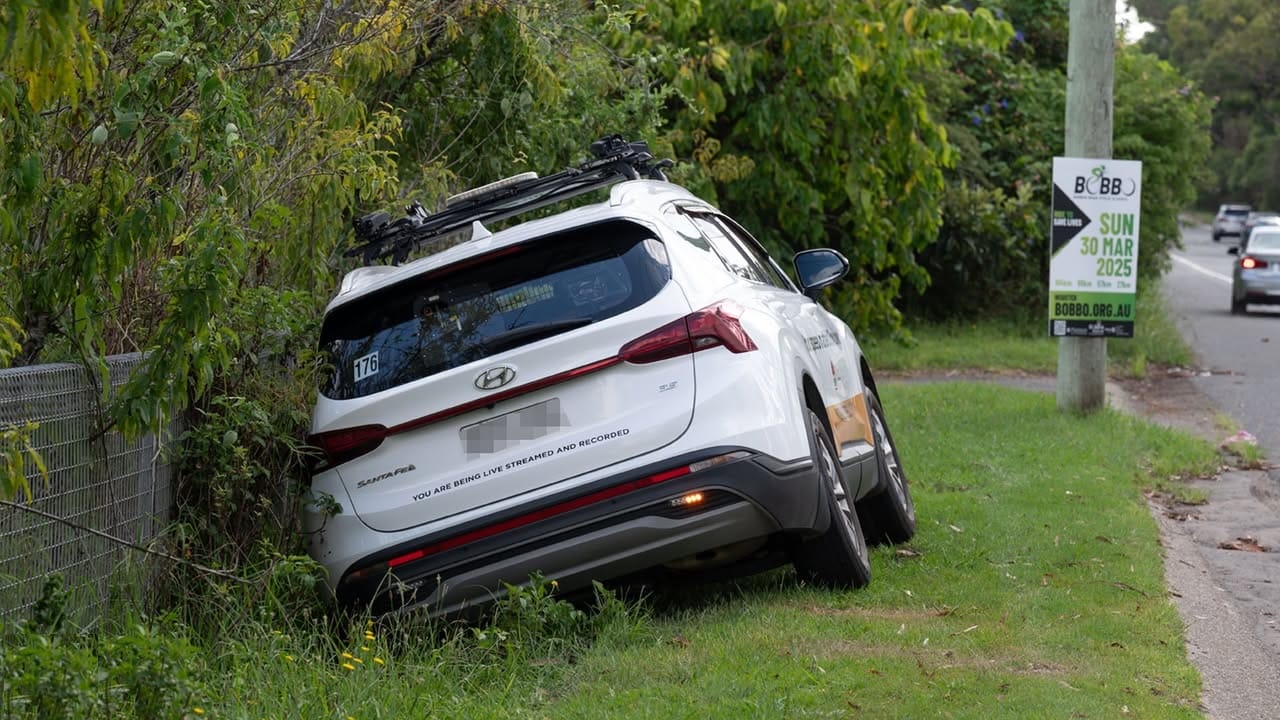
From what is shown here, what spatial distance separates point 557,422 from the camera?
5.93m

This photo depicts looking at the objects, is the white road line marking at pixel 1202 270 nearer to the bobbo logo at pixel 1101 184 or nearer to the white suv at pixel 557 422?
the bobbo logo at pixel 1101 184

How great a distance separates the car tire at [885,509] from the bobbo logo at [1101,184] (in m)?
4.75

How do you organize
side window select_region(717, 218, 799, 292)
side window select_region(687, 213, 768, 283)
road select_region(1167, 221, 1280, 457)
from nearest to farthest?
side window select_region(687, 213, 768, 283) < side window select_region(717, 218, 799, 292) < road select_region(1167, 221, 1280, 457)

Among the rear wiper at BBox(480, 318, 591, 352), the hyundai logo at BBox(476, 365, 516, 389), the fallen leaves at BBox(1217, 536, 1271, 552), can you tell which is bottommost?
the fallen leaves at BBox(1217, 536, 1271, 552)

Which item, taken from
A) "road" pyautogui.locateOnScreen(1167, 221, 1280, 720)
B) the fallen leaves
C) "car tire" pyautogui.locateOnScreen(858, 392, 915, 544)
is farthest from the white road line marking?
"car tire" pyautogui.locateOnScreen(858, 392, 915, 544)

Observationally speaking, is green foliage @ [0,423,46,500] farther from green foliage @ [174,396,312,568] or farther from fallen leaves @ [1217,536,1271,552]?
fallen leaves @ [1217,536,1271,552]

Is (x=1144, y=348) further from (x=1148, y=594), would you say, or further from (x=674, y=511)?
(x=674, y=511)

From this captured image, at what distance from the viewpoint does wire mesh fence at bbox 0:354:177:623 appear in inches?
201

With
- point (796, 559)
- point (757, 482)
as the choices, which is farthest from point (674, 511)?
point (796, 559)

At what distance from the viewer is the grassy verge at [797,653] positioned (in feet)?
16.8

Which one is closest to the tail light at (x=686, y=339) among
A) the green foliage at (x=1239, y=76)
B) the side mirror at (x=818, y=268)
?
the side mirror at (x=818, y=268)

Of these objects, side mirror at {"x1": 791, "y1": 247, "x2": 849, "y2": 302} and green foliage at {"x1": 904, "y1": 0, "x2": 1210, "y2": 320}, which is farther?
green foliage at {"x1": 904, "y1": 0, "x2": 1210, "y2": 320}

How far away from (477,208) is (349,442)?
1297mm

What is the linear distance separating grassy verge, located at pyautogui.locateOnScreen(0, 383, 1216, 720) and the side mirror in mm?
1319
